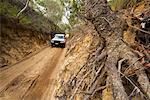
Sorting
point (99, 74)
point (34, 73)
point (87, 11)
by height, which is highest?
point (87, 11)

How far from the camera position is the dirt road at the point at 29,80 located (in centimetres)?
1148

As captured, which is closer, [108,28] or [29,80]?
[108,28]

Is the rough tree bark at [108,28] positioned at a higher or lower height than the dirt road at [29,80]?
higher

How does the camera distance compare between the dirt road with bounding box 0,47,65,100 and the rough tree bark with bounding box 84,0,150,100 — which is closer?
the rough tree bark with bounding box 84,0,150,100

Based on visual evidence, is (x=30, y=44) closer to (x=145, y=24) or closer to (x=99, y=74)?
(x=145, y=24)

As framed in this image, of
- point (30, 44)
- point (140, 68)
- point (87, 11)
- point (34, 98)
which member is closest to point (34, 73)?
point (34, 98)

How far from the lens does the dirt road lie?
37.7 ft

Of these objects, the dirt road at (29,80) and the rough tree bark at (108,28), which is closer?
the rough tree bark at (108,28)

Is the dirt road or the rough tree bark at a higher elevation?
the rough tree bark

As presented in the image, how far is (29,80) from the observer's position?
1355 cm

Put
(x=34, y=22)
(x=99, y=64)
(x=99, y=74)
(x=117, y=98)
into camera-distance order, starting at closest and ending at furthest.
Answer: (x=117, y=98), (x=99, y=74), (x=99, y=64), (x=34, y=22)

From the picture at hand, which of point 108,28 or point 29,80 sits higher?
point 108,28

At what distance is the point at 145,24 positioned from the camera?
7.43 m

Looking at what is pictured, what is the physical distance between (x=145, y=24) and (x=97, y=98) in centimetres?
282
